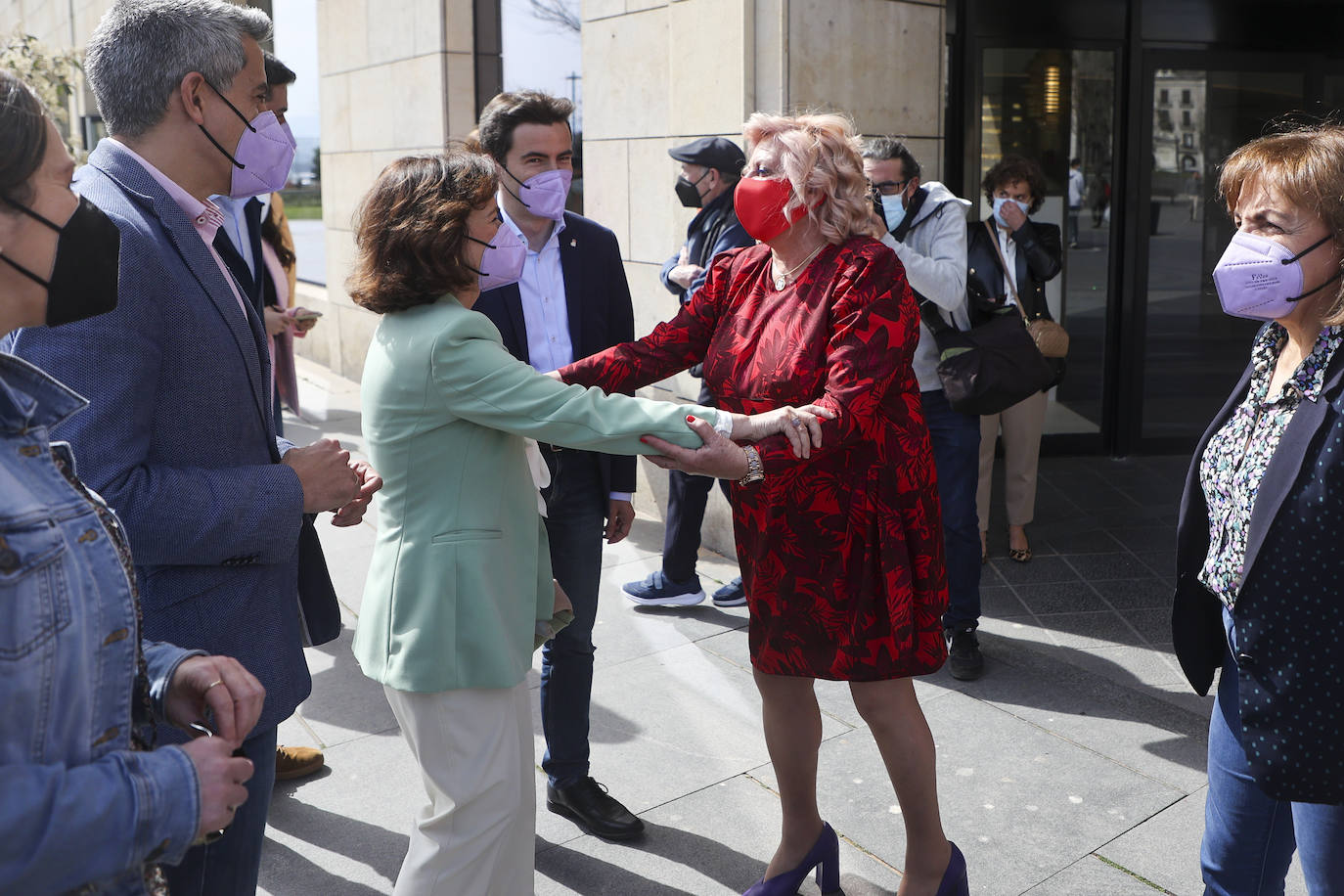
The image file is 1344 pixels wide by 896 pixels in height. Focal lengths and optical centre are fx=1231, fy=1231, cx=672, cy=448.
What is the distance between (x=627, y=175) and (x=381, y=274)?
14.5 feet

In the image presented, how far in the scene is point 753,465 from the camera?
2.85m

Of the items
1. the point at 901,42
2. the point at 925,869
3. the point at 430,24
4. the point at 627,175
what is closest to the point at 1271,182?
A: the point at 925,869

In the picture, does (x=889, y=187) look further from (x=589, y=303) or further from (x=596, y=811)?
(x=596, y=811)

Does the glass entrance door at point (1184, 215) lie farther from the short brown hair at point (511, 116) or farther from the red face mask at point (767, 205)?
the red face mask at point (767, 205)

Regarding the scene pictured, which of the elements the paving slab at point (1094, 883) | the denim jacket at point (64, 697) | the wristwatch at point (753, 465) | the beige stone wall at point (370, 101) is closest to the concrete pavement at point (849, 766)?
the paving slab at point (1094, 883)

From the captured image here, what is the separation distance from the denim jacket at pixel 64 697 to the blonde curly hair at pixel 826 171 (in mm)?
1922

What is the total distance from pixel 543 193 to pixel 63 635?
8.38 feet

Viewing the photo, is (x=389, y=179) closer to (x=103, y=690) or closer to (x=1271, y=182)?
(x=103, y=690)

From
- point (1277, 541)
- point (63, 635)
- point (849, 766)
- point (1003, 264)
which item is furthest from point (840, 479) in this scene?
point (1003, 264)

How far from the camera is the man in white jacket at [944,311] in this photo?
4805 mm

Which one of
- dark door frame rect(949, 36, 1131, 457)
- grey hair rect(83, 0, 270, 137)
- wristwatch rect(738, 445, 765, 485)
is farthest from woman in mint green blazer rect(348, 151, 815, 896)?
dark door frame rect(949, 36, 1131, 457)

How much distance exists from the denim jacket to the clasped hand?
1438 mm

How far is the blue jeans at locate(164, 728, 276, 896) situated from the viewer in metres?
2.16

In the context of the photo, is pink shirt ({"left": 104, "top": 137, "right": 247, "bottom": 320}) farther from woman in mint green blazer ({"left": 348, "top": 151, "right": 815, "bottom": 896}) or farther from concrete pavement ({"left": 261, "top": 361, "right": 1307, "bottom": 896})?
concrete pavement ({"left": 261, "top": 361, "right": 1307, "bottom": 896})
